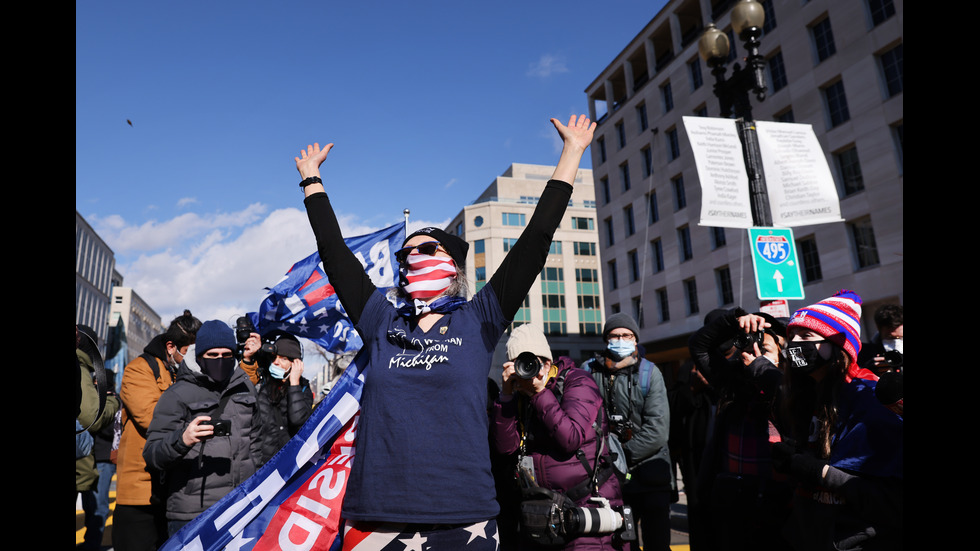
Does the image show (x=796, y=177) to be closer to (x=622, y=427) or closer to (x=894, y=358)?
(x=622, y=427)

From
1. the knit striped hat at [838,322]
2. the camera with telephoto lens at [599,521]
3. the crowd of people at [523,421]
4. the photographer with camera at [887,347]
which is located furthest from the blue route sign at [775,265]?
the camera with telephoto lens at [599,521]

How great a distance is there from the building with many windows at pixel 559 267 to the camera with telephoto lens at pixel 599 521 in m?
56.5

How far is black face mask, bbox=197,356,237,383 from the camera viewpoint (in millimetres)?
3879

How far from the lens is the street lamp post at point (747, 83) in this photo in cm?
698

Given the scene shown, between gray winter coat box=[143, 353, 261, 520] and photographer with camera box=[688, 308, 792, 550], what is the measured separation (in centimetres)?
312

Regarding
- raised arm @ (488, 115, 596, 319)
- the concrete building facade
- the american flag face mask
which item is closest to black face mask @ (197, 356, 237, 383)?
the american flag face mask

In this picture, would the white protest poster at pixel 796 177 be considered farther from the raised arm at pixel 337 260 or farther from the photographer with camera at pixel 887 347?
the raised arm at pixel 337 260

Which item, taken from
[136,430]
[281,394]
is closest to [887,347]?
[281,394]

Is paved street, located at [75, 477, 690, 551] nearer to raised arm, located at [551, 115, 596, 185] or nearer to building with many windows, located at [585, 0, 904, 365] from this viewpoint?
raised arm, located at [551, 115, 596, 185]

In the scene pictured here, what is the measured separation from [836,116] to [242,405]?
24.6 meters

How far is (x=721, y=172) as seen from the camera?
22.8ft
